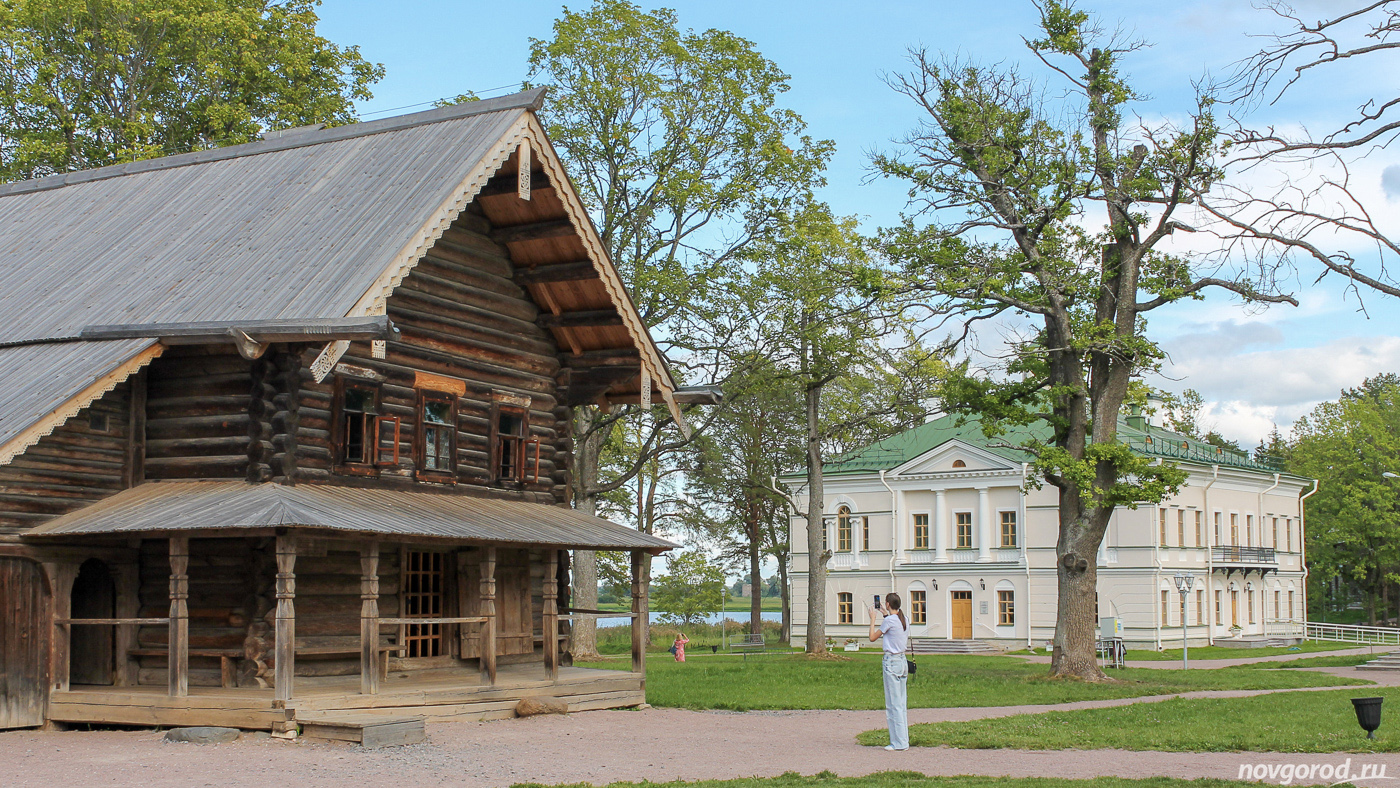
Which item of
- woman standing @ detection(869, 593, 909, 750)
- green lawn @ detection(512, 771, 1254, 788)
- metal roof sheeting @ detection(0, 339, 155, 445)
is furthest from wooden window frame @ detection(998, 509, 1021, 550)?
green lawn @ detection(512, 771, 1254, 788)

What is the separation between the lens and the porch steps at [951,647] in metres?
51.2

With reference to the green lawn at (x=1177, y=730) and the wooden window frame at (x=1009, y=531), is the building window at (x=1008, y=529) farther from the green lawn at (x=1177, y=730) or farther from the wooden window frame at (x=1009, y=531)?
the green lawn at (x=1177, y=730)

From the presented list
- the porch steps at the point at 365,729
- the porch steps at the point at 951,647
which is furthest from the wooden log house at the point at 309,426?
the porch steps at the point at 951,647

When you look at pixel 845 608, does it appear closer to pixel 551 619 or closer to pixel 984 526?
pixel 984 526

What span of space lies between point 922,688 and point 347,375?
488 inches

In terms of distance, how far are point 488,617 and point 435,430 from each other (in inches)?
141

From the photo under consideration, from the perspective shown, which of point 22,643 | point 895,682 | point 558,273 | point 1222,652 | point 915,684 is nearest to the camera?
point 895,682

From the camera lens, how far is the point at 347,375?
19906 mm

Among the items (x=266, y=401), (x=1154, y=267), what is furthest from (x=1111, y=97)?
(x=266, y=401)

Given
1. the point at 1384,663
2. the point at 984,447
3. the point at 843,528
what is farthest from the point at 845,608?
the point at 1384,663

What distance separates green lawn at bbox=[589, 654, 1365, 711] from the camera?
23.1 m

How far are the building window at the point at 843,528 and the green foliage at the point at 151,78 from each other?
27.2 meters

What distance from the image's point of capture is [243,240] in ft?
67.6

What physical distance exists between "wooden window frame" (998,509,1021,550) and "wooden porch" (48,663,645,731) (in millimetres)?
35150
